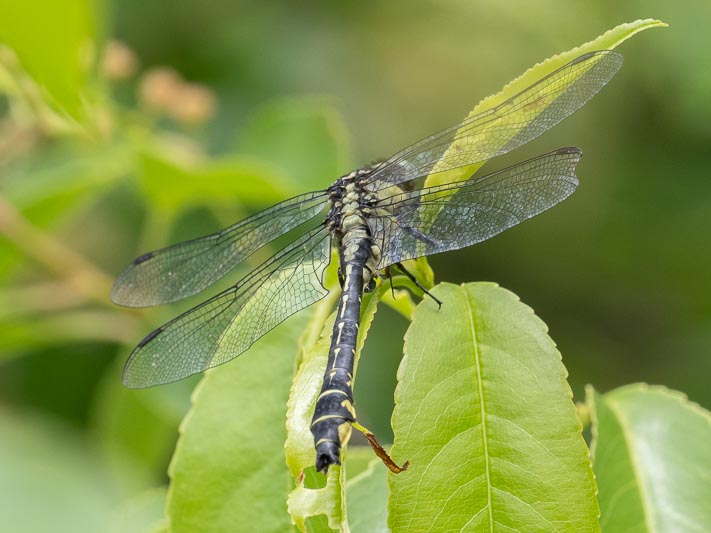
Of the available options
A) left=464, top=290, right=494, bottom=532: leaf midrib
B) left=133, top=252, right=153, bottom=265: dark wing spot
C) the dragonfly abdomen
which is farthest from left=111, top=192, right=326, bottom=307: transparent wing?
left=464, top=290, right=494, bottom=532: leaf midrib

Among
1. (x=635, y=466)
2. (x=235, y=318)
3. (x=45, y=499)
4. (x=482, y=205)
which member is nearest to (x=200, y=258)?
(x=235, y=318)

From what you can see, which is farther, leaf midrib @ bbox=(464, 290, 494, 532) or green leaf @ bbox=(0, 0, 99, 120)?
green leaf @ bbox=(0, 0, 99, 120)

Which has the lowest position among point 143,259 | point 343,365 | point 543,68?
point 343,365

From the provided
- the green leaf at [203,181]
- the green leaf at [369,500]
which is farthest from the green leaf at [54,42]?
the green leaf at [369,500]

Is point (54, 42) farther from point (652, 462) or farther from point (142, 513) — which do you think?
point (652, 462)

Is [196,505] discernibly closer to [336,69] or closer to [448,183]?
[448,183]

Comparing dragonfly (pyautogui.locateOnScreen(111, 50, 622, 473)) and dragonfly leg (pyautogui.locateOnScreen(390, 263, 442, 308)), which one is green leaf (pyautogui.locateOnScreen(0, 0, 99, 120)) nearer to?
dragonfly (pyautogui.locateOnScreen(111, 50, 622, 473))
